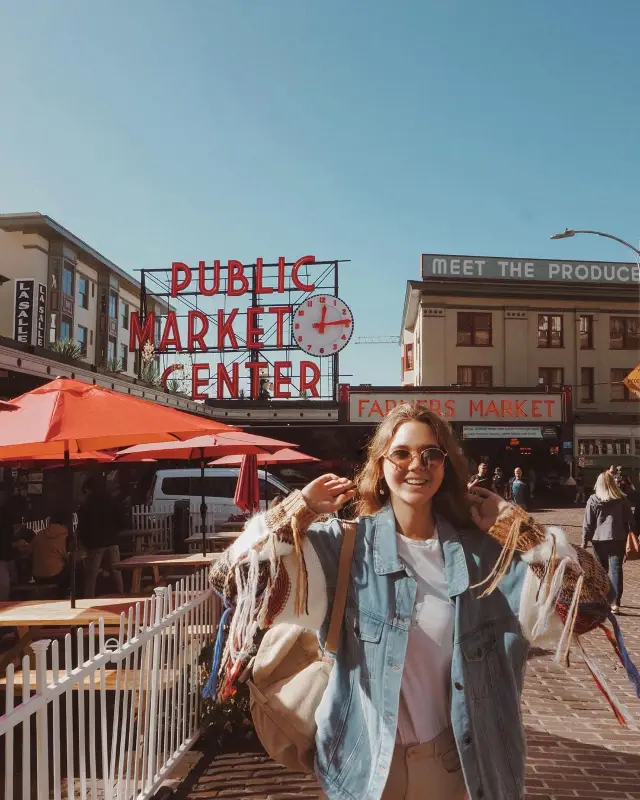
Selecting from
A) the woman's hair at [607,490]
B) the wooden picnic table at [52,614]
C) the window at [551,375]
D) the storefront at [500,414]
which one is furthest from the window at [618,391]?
the wooden picnic table at [52,614]

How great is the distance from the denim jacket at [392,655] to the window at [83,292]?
4639 centimetres

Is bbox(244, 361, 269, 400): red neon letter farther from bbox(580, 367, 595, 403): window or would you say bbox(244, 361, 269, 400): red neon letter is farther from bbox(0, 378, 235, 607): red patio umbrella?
bbox(0, 378, 235, 607): red patio umbrella

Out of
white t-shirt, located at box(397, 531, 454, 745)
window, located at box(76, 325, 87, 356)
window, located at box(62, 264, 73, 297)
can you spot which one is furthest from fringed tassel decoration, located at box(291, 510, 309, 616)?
window, located at box(76, 325, 87, 356)

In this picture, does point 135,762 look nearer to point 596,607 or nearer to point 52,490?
point 596,607

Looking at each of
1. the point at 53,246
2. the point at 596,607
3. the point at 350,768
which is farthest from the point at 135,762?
the point at 53,246

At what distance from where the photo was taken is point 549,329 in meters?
38.6

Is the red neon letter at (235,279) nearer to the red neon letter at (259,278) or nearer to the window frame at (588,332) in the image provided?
the red neon letter at (259,278)

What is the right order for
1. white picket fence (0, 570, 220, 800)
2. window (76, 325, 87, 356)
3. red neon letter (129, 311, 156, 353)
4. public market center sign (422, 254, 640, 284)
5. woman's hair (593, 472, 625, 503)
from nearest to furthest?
1. white picket fence (0, 570, 220, 800)
2. woman's hair (593, 472, 625, 503)
3. red neon letter (129, 311, 156, 353)
4. public market center sign (422, 254, 640, 284)
5. window (76, 325, 87, 356)

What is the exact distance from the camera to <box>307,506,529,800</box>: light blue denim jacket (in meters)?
2.05

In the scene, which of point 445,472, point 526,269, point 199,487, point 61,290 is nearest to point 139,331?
point 61,290

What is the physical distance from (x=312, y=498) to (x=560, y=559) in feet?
2.53

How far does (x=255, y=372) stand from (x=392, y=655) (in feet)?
102

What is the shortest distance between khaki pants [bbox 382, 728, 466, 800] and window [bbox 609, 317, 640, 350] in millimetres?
39729

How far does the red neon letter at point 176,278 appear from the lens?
33.9m
